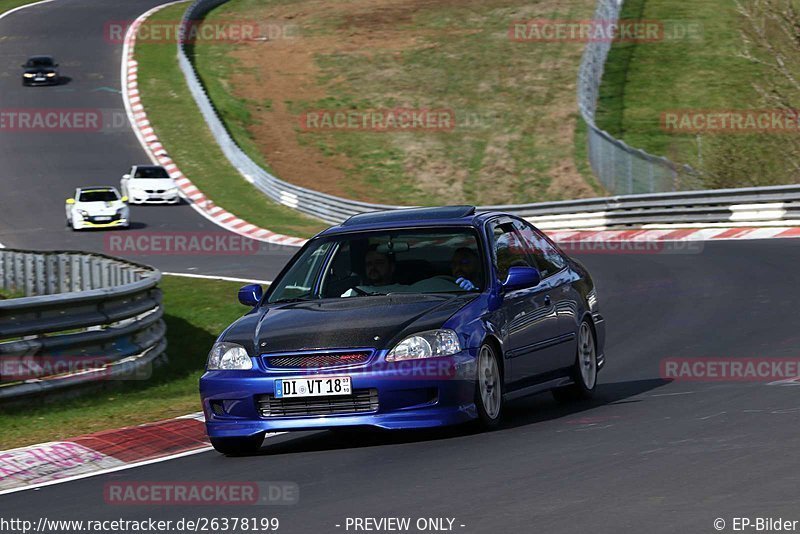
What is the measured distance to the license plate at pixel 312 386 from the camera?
29.2ft

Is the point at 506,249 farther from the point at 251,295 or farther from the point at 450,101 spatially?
the point at 450,101

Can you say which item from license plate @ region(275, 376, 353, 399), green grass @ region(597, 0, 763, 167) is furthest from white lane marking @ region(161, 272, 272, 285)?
green grass @ region(597, 0, 763, 167)

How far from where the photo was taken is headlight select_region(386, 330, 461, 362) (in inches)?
353

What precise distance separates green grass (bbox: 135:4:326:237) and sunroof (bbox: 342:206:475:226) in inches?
880

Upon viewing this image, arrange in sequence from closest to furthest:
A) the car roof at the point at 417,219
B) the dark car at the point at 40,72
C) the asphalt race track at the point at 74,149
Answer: the car roof at the point at 417,219 < the asphalt race track at the point at 74,149 < the dark car at the point at 40,72

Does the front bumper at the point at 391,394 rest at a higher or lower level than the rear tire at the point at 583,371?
higher

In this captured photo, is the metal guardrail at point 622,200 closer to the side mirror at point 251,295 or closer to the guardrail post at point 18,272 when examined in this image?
the guardrail post at point 18,272

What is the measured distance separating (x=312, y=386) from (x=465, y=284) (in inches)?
59.5

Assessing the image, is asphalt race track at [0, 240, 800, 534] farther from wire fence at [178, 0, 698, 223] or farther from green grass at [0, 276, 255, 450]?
wire fence at [178, 0, 698, 223]

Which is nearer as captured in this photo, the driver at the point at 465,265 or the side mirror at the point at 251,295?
the driver at the point at 465,265

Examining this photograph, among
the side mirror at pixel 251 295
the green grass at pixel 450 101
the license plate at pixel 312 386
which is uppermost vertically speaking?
the side mirror at pixel 251 295

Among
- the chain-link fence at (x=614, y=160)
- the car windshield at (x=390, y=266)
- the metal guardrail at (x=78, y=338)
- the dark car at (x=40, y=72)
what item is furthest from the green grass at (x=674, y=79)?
the car windshield at (x=390, y=266)

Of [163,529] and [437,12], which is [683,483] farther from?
[437,12]

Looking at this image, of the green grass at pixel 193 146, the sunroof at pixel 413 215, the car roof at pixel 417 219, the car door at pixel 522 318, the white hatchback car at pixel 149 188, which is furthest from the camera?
the white hatchback car at pixel 149 188
